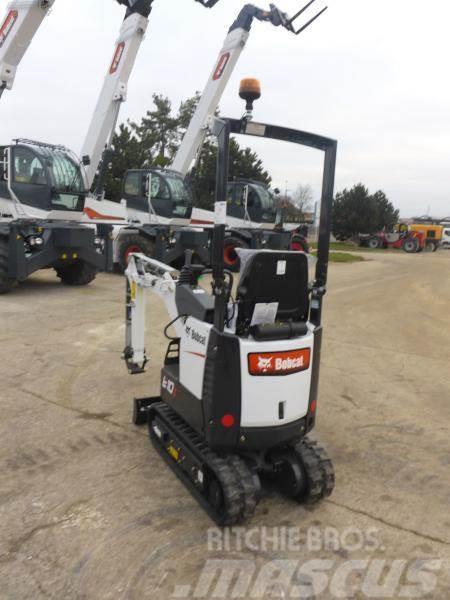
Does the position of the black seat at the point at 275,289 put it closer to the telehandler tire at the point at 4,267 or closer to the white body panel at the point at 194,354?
the white body panel at the point at 194,354

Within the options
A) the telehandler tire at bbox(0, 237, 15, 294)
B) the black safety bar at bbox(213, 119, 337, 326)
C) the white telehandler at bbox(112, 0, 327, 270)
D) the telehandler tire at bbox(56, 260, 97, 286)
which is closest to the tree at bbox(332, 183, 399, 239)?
the white telehandler at bbox(112, 0, 327, 270)

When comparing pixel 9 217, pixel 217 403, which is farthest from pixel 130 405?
pixel 9 217

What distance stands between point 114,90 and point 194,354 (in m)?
12.2

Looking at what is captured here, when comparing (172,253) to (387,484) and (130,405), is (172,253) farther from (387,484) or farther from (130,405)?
(387,484)

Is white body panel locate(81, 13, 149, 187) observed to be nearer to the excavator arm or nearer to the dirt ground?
the excavator arm

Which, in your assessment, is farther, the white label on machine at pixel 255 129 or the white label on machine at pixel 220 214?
the white label on machine at pixel 255 129

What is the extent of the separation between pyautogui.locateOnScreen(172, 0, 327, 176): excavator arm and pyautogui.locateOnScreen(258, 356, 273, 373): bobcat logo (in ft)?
44.6

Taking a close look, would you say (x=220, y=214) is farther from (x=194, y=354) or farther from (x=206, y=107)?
(x=206, y=107)

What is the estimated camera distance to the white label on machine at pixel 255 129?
120 inches

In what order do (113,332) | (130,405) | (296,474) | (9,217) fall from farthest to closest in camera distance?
(9,217), (113,332), (130,405), (296,474)

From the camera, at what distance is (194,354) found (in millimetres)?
3287

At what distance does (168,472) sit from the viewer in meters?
3.59

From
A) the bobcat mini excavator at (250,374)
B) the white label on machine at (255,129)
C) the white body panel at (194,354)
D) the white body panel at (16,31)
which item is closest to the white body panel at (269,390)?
the bobcat mini excavator at (250,374)

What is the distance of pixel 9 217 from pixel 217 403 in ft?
30.8
